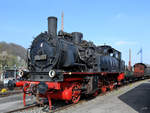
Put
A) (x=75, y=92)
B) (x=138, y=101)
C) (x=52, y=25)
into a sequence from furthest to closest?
1. (x=138, y=101)
2. (x=52, y=25)
3. (x=75, y=92)

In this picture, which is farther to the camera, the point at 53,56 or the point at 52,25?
the point at 52,25

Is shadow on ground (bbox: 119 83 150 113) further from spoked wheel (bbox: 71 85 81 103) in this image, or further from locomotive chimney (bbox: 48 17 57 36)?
locomotive chimney (bbox: 48 17 57 36)

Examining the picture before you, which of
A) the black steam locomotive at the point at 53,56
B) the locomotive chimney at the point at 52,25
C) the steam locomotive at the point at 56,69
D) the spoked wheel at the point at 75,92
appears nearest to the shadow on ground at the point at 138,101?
the steam locomotive at the point at 56,69

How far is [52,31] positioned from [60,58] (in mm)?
1946

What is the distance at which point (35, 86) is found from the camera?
25.2ft

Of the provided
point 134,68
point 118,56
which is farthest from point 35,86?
point 134,68

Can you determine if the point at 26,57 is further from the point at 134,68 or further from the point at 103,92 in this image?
the point at 134,68

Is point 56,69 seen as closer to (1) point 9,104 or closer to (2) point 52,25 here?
(2) point 52,25

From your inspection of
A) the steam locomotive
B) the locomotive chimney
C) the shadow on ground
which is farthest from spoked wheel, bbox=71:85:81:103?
the locomotive chimney

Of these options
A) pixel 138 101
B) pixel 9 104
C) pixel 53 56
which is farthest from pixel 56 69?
pixel 138 101

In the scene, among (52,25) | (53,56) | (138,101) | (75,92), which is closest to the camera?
(53,56)

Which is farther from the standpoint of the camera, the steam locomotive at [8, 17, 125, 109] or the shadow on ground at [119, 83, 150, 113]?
the shadow on ground at [119, 83, 150, 113]

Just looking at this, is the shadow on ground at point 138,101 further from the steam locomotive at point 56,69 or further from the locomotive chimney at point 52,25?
the locomotive chimney at point 52,25

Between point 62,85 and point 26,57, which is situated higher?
point 26,57
